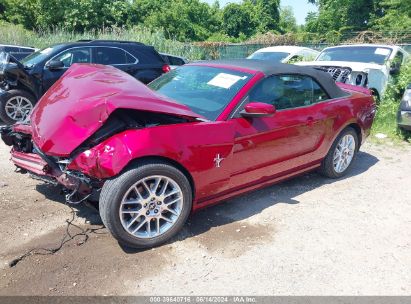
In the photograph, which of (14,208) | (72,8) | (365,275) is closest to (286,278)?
(365,275)

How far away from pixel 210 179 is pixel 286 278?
3.62 feet

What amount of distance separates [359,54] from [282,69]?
5.87 m

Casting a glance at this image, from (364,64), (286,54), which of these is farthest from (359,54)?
(286,54)

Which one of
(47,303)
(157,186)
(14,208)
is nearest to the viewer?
(47,303)

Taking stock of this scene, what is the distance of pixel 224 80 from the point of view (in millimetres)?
4113

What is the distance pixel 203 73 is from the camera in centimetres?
439

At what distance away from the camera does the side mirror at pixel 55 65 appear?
7.46 metres

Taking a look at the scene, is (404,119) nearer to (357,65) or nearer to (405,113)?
(405,113)

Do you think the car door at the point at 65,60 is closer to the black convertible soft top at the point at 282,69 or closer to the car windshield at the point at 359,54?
the black convertible soft top at the point at 282,69

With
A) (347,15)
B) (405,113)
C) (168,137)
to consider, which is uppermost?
(347,15)

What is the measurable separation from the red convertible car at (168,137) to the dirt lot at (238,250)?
0.30 meters

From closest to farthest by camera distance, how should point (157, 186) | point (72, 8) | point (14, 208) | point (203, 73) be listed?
point (157, 186) → point (14, 208) → point (203, 73) → point (72, 8)

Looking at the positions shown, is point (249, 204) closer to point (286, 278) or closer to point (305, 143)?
point (305, 143)

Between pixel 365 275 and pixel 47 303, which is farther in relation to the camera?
pixel 365 275
